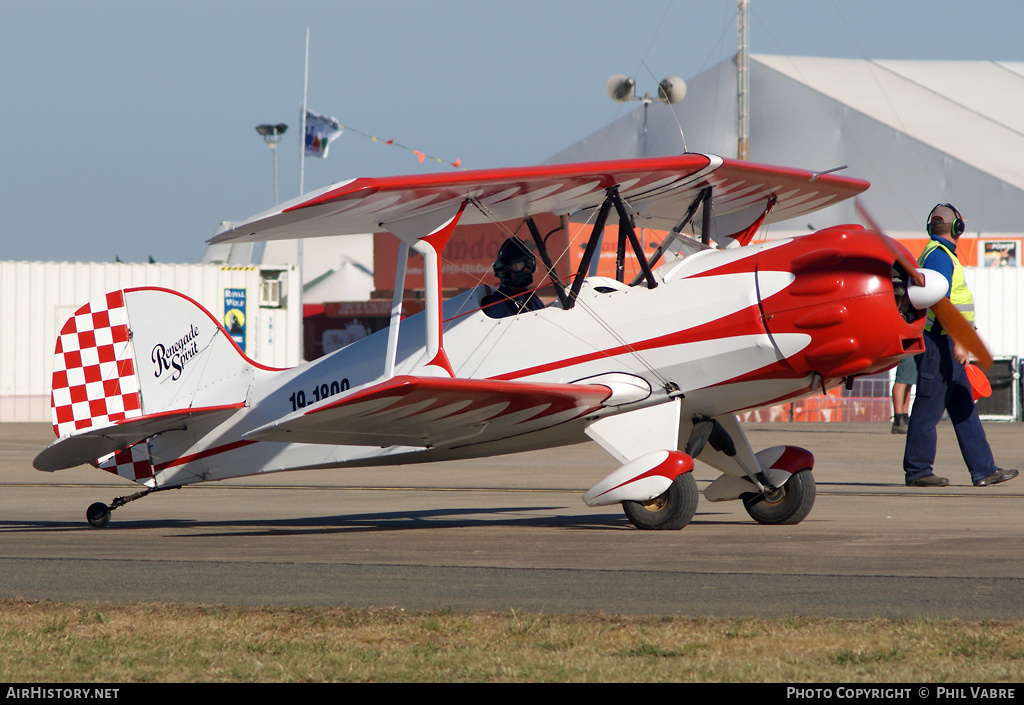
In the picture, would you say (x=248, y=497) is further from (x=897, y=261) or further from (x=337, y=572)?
(x=897, y=261)

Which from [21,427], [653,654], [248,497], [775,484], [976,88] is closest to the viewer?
[653,654]

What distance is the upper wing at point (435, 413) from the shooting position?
23.8ft

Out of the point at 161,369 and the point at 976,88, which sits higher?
the point at 976,88

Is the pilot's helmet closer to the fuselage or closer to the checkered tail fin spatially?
the fuselage

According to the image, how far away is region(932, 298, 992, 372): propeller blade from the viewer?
823cm

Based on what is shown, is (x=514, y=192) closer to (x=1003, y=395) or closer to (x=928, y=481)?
(x=928, y=481)

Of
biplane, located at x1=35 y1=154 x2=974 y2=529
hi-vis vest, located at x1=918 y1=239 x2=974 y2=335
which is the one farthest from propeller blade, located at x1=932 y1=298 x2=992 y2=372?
hi-vis vest, located at x1=918 y1=239 x2=974 y2=335

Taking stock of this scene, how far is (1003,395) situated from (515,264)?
17576mm

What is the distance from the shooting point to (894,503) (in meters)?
9.52

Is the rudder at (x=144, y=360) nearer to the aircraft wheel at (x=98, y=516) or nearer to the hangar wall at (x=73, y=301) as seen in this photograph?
the aircraft wheel at (x=98, y=516)

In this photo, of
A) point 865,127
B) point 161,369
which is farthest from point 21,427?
point 865,127

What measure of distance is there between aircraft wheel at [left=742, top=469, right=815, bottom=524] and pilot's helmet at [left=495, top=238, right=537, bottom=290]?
2277 millimetres

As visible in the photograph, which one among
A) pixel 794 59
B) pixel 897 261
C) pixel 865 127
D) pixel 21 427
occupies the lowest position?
pixel 21 427

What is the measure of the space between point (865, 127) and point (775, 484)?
5120 centimetres
